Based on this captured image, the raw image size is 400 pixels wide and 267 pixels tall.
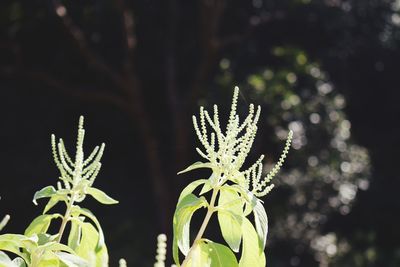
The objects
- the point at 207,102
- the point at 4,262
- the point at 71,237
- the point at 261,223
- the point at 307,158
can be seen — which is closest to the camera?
the point at 4,262

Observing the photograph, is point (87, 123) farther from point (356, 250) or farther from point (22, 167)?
point (356, 250)

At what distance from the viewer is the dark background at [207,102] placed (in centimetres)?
671

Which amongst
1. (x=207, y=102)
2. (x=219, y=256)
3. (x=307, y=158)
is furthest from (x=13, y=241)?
(x=307, y=158)

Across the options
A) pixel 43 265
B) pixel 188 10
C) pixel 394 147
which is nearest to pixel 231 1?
pixel 188 10

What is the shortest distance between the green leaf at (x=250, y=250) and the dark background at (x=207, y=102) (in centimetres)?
541

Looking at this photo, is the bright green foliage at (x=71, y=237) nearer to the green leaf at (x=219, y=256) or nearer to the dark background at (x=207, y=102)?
the green leaf at (x=219, y=256)

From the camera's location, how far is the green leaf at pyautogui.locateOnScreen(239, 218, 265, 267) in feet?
3.20

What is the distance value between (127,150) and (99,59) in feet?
3.23

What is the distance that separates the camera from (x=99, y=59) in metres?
6.88

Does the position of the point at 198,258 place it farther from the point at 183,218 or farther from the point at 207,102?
the point at 207,102

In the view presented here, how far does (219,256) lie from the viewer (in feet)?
3.26

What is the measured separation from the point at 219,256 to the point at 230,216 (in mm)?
56

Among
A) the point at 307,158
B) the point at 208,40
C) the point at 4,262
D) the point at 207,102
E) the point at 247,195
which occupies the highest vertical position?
the point at 208,40

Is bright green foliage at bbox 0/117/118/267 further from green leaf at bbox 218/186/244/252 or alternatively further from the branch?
the branch
